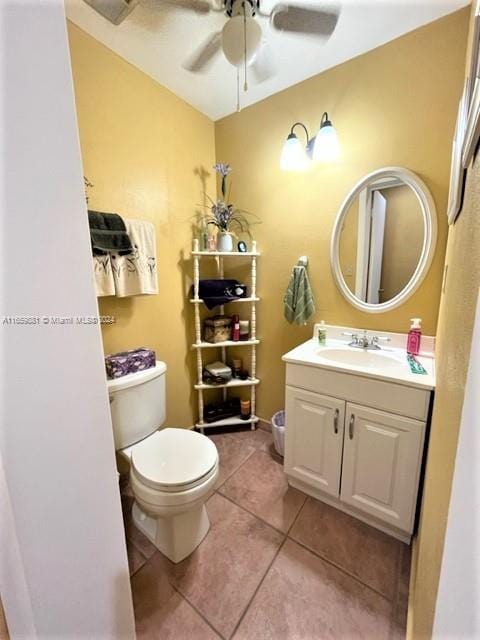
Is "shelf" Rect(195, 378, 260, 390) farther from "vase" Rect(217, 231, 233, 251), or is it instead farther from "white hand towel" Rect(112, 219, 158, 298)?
"vase" Rect(217, 231, 233, 251)

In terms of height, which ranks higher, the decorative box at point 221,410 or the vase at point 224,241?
the vase at point 224,241

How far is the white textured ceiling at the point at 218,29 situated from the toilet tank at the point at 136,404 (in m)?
1.60

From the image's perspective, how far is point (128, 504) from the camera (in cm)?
148

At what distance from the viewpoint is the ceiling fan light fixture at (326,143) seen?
1457mm

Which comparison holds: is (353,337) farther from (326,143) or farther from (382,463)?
(326,143)

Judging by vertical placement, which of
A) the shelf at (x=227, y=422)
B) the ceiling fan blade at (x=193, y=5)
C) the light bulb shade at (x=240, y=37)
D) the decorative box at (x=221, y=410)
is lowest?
the shelf at (x=227, y=422)

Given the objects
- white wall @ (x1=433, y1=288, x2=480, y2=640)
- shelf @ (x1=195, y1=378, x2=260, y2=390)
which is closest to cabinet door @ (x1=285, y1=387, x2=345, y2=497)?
shelf @ (x1=195, y1=378, x2=260, y2=390)

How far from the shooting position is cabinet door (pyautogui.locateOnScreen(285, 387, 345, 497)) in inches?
52.5

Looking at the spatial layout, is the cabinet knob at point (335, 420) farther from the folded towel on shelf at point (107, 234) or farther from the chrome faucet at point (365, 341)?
the folded towel on shelf at point (107, 234)

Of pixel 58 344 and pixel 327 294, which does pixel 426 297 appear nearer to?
pixel 327 294

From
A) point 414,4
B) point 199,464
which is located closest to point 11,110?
point 199,464

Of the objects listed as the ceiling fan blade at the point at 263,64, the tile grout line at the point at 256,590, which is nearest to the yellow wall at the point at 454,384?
the tile grout line at the point at 256,590

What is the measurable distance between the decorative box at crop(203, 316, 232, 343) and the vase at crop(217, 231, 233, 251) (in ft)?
1.72

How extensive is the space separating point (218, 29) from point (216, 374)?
1.95 m
